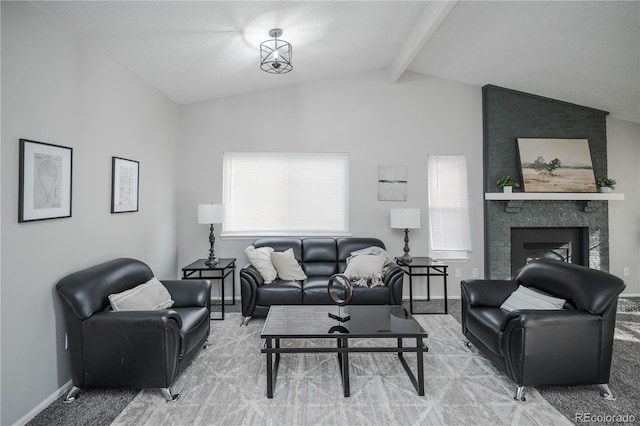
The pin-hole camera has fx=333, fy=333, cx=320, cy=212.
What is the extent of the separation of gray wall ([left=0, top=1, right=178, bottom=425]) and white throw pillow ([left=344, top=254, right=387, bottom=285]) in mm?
2410

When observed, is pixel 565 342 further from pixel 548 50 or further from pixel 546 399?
pixel 548 50

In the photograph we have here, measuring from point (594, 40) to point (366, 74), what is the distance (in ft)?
8.36

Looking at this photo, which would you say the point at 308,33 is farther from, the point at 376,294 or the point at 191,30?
the point at 376,294

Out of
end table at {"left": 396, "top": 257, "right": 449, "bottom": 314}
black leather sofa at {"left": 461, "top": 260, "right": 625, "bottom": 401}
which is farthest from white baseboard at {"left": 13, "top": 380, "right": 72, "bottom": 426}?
end table at {"left": 396, "top": 257, "right": 449, "bottom": 314}

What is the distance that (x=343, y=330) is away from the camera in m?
2.46

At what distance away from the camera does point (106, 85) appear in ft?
9.66

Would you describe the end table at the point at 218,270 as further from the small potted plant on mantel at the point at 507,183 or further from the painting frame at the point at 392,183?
the small potted plant on mantel at the point at 507,183

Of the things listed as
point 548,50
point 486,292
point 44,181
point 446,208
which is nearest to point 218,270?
point 44,181

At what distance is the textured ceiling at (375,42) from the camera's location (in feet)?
8.82

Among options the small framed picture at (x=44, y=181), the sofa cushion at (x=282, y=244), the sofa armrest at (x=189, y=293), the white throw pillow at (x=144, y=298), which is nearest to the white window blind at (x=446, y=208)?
the sofa cushion at (x=282, y=244)

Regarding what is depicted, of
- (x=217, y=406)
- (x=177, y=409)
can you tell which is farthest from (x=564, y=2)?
(x=177, y=409)

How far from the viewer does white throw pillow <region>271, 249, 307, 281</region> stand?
4.00 metres

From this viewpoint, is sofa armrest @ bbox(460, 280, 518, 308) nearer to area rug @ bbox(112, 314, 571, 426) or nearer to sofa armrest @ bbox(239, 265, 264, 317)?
area rug @ bbox(112, 314, 571, 426)

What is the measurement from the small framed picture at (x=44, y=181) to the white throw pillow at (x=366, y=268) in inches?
110
